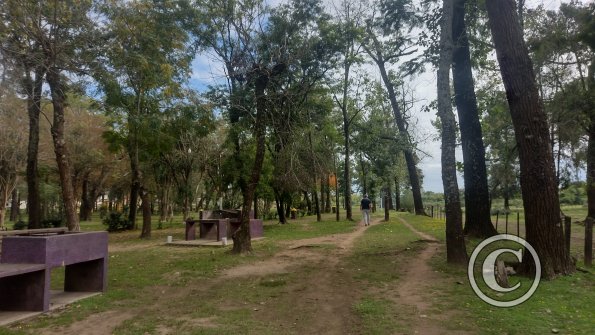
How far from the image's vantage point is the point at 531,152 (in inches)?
319

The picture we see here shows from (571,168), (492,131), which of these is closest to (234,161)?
(492,131)

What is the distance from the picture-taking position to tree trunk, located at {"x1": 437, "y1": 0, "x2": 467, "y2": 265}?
9203mm

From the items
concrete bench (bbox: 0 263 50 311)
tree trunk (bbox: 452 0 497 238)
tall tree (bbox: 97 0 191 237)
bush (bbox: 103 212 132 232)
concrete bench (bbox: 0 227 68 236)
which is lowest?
concrete bench (bbox: 0 263 50 311)

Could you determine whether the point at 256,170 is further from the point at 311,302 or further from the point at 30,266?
the point at 30,266

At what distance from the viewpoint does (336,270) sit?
9.23m

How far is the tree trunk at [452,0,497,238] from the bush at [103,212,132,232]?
57.9ft

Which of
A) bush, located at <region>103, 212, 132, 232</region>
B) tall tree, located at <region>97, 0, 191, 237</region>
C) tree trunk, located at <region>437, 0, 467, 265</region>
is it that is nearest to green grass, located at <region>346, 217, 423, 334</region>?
tree trunk, located at <region>437, 0, 467, 265</region>

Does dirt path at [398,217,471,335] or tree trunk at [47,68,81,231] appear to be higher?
tree trunk at [47,68,81,231]

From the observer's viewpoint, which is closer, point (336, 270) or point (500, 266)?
point (500, 266)

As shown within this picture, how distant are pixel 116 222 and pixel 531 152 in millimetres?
20631

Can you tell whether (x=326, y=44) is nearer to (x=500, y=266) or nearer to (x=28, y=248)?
(x=500, y=266)

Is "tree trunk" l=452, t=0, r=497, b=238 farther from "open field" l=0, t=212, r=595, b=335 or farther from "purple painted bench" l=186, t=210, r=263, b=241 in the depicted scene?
"purple painted bench" l=186, t=210, r=263, b=241

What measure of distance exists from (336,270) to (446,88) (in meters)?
4.56

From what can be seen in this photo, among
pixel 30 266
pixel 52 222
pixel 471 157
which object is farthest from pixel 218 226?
pixel 52 222
